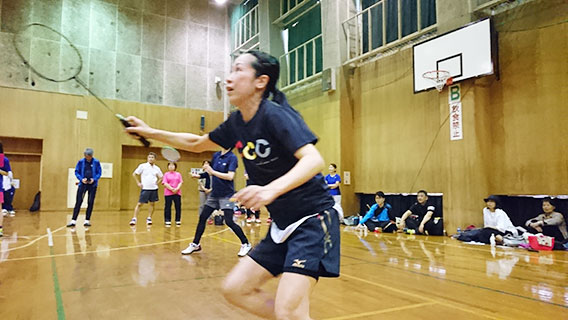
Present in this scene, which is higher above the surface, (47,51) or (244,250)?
(47,51)

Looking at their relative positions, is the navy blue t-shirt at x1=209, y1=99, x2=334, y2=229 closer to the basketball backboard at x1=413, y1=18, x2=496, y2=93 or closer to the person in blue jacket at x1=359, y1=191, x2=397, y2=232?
the basketball backboard at x1=413, y1=18, x2=496, y2=93

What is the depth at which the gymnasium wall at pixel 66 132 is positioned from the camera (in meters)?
14.2

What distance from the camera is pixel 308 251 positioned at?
1.84m

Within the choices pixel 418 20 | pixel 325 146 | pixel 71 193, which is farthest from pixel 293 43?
pixel 71 193

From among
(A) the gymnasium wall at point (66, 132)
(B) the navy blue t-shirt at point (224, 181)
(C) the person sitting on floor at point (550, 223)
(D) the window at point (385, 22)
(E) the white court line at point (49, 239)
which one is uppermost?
(D) the window at point (385, 22)

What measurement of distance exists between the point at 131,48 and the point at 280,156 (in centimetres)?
1618

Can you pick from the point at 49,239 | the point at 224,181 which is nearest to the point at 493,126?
the point at 224,181

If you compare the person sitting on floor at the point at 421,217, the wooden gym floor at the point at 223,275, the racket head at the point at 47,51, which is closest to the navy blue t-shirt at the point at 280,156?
the wooden gym floor at the point at 223,275

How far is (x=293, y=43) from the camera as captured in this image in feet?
49.2

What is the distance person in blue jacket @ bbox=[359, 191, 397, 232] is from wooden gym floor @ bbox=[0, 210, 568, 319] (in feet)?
7.95

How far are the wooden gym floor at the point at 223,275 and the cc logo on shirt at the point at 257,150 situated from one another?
148 cm

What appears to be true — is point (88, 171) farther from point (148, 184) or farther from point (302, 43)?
point (302, 43)

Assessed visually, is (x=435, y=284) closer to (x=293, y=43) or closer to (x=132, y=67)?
(x=293, y=43)

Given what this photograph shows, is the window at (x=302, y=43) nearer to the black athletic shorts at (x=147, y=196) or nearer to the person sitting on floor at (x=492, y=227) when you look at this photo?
the black athletic shorts at (x=147, y=196)
